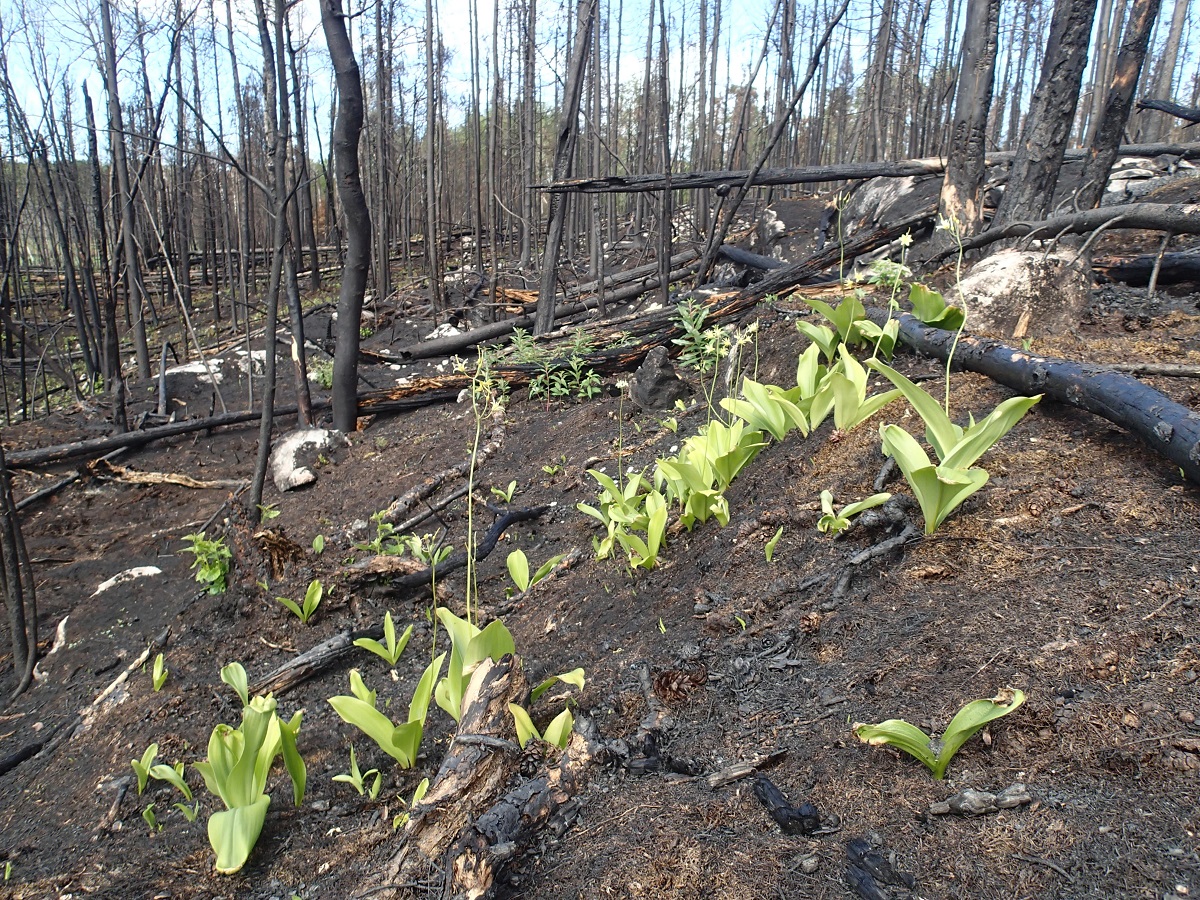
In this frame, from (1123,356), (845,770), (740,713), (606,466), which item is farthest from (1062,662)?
(606,466)

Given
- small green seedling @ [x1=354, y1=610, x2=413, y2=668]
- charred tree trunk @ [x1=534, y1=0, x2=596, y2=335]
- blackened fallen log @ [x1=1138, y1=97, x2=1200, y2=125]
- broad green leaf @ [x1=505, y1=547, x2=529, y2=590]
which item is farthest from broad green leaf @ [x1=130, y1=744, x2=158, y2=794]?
blackened fallen log @ [x1=1138, y1=97, x2=1200, y2=125]

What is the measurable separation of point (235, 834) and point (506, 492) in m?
2.76

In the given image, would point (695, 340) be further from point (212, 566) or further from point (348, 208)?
point (212, 566)

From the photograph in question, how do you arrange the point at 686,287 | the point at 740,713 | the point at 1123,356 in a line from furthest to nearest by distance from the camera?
the point at 686,287
the point at 1123,356
the point at 740,713

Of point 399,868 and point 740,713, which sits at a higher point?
point 740,713

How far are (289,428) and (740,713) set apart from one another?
657 centimetres

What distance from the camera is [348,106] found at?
527 cm

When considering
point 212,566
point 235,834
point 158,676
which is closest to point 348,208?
point 212,566

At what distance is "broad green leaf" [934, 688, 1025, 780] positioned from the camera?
4.55ft

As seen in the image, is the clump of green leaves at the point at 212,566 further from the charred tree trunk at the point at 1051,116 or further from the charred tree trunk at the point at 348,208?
the charred tree trunk at the point at 1051,116

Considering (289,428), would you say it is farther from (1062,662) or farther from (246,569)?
(1062,662)

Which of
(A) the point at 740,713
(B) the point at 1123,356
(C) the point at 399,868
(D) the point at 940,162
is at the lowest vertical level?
(C) the point at 399,868

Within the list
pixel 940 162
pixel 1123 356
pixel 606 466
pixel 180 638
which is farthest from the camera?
pixel 940 162

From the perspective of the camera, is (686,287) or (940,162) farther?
(686,287)
